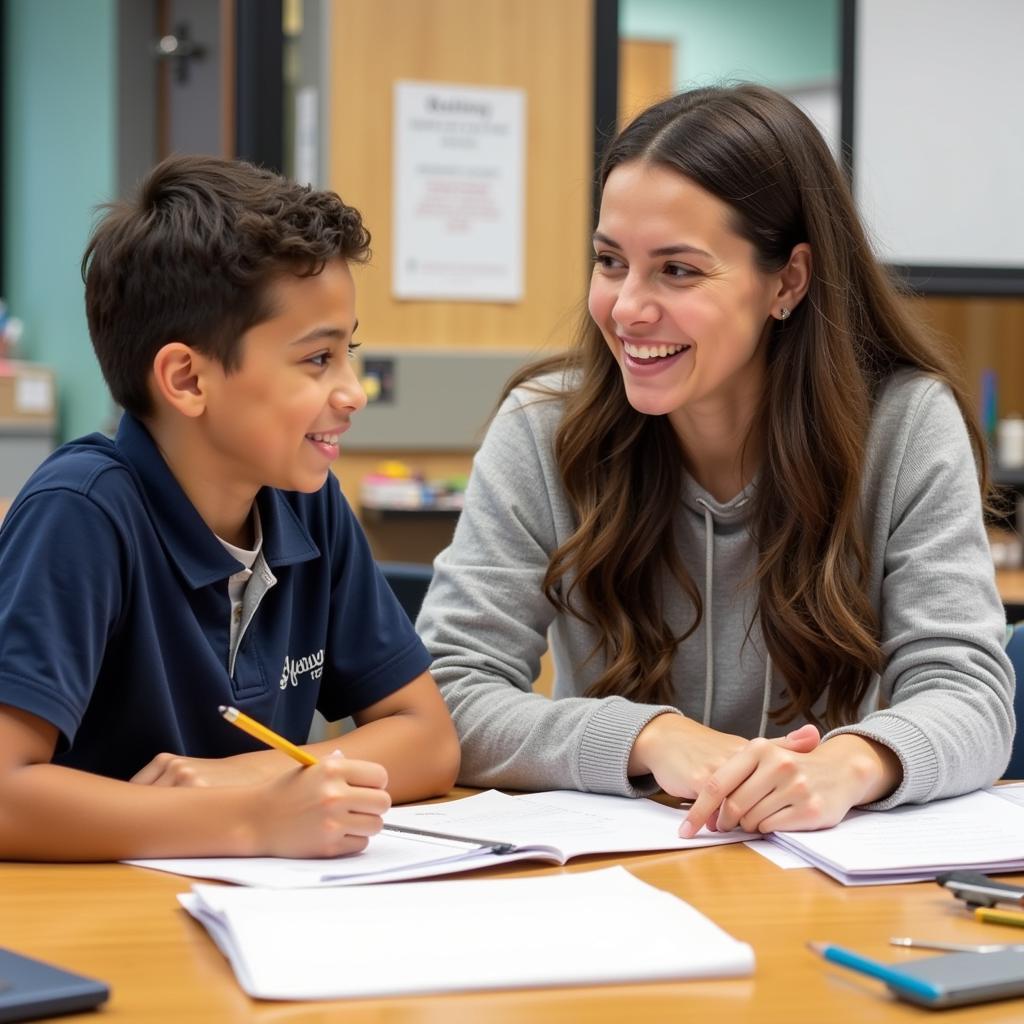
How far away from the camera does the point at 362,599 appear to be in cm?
143

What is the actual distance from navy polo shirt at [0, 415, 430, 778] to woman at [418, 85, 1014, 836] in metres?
0.12

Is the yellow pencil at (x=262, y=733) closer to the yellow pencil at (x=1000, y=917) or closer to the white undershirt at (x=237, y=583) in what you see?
the white undershirt at (x=237, y=583)

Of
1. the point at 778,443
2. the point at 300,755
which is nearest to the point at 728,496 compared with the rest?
the point at 778,443

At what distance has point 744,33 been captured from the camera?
22.8 feet

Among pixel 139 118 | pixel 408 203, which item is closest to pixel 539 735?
pixel 408 203

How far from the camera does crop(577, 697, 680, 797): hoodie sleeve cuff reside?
4.23 ft

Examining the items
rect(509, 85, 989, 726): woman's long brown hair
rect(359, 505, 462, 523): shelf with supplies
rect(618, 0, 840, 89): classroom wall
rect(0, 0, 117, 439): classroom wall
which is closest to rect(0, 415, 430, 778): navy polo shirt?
rect(509, 85, 989, 726): woman's long brown hair

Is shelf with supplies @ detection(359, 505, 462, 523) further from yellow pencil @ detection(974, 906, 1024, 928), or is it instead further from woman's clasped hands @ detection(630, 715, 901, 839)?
yellow pencil @ detection(974, 906, 1024, 928)

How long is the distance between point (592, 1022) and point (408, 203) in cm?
299

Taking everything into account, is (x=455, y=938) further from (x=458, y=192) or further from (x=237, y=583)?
(x=458, y=192)

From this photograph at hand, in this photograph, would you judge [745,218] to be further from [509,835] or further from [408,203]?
[408,203]

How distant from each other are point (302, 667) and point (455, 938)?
0.56m

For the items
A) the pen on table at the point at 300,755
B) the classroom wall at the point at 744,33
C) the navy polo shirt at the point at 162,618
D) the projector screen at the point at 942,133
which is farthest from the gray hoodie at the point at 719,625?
the classroom wall at the point at 744,33

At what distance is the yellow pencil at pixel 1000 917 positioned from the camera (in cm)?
93
